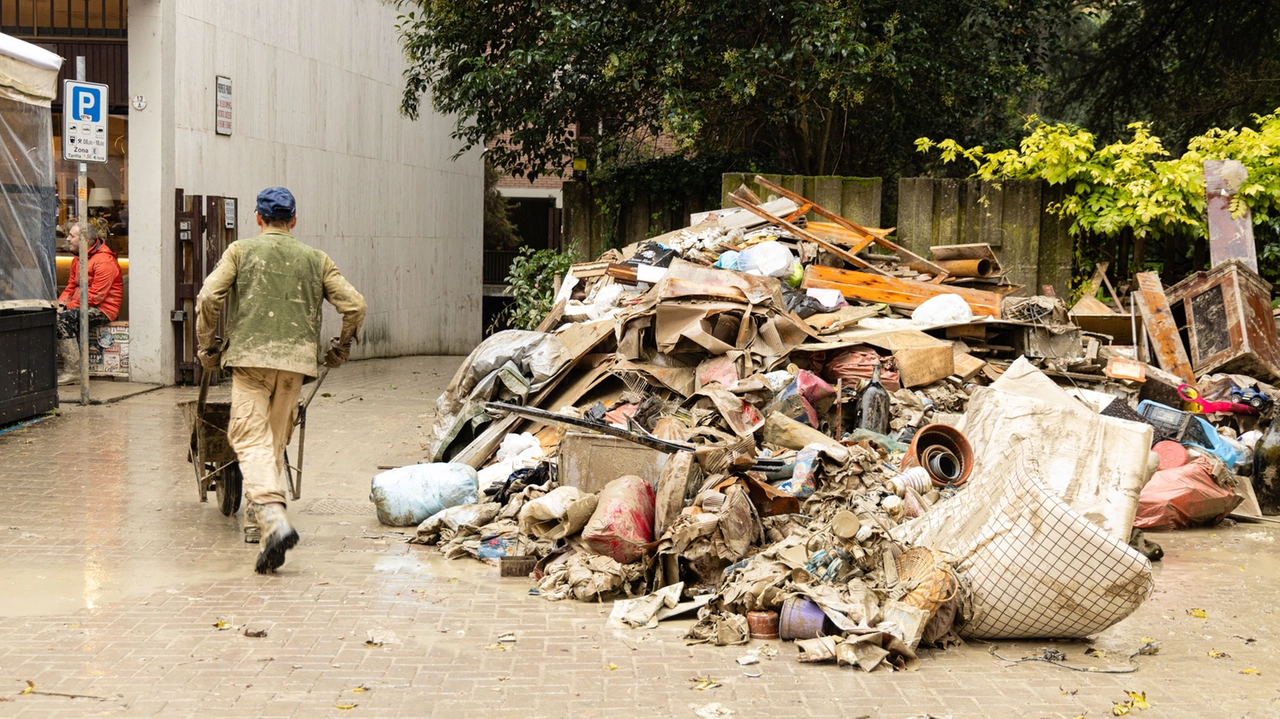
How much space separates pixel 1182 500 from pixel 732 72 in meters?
7.44

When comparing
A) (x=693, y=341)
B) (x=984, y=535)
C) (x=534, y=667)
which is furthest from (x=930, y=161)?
(x=534, y=667)

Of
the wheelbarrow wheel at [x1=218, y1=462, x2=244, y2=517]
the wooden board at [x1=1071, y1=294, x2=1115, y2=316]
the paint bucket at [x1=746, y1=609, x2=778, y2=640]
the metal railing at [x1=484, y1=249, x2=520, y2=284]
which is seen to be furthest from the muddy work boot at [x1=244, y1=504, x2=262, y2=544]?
the metal railing at [x1=484, y1=249, x2=520, y2=284]

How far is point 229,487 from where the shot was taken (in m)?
7.38

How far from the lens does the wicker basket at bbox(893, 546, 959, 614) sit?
520 centimetres

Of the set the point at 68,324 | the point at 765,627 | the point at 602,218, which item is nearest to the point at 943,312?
the point at 765,627

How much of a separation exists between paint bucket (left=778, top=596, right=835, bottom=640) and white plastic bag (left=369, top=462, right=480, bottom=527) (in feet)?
9.37

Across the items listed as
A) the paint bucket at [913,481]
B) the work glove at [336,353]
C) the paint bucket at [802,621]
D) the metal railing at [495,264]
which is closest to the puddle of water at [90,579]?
the work glove at [336,353]

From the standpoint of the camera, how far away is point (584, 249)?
14.8 metres

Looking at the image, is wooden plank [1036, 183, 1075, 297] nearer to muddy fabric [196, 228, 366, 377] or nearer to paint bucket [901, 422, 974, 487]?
paint bucket [901, 422, 974, 487]

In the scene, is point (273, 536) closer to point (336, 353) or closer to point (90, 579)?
point (90, 579)

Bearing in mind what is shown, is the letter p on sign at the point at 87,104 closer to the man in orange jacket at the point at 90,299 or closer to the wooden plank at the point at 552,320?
the man in orange jacket at the point at 90,299

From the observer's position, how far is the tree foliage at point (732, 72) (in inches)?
526

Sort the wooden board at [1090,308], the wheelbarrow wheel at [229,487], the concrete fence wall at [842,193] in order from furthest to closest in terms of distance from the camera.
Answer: the concrete fence wall at [842,193] → the wooden board at [1090,308] → the wheelbarrow wheel at [229,487]

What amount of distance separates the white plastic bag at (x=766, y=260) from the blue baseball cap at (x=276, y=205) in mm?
5009
